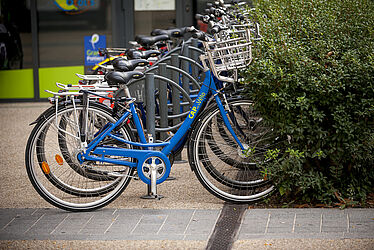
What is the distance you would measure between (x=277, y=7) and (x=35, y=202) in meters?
2.74

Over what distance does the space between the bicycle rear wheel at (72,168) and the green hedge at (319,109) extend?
3.82 ft

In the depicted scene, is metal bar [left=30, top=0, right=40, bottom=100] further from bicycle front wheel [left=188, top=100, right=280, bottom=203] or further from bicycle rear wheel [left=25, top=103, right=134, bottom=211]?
bicycle front wheel [left=188, top=100, right=280, bottom=203]

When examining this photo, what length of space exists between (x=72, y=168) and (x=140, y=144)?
0.66 meters

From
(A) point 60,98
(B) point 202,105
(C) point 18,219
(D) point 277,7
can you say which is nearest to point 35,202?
(C) point 18,219

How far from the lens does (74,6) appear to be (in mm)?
10734

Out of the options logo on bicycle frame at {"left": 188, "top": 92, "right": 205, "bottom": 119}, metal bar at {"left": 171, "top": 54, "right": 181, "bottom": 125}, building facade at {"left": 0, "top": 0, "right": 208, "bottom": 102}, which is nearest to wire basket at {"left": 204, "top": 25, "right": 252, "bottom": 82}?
logo on bicycle frame at {"left": 188, "top": 92, "right": 205, "bottom": 119}

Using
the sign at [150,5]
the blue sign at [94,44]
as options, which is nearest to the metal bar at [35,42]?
the blue sign at [94,44]

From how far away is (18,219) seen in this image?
15.3ft

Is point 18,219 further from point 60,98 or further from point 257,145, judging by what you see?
point 257,145

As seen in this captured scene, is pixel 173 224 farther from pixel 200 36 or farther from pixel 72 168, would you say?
pixel 200 36

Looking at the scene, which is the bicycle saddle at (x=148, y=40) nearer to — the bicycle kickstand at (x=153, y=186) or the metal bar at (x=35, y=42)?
the bicycle kickstand at (x=153, y=186)

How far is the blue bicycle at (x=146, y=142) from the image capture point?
15.6 feet

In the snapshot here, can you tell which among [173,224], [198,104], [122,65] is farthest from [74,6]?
[173,224]

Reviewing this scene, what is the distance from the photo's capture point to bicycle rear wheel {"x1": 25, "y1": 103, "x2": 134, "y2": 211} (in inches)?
186
